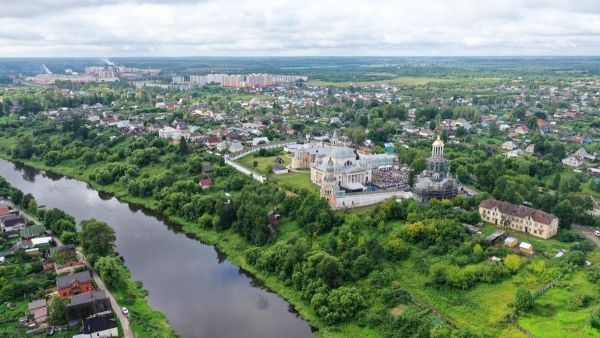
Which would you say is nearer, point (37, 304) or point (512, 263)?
point (37, 304)

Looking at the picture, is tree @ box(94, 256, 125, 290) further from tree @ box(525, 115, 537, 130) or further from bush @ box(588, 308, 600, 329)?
tree @ box(525, 115, 537, 130)

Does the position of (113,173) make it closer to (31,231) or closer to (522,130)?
(31,231)

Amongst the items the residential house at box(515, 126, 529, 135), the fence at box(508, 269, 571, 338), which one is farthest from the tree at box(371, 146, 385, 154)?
the fence at box(508, 269, 571, 338)

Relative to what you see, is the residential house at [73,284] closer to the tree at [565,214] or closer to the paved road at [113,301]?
the paved road at [113,301]

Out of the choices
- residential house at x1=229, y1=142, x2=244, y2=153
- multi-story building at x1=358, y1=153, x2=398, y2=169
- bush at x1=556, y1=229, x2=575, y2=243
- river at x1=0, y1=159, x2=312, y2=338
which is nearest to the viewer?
river at x1=0, y1=159, x2=312, y2=338

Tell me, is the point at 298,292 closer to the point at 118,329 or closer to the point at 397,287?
the point at 397,287

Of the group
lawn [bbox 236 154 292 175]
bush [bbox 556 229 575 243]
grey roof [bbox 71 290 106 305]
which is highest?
lawn [bbox 236 154 292 175]

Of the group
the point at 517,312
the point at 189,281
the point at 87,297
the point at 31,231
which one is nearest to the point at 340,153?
the point at 189,281

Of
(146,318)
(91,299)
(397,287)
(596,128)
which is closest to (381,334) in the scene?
(397,287)
